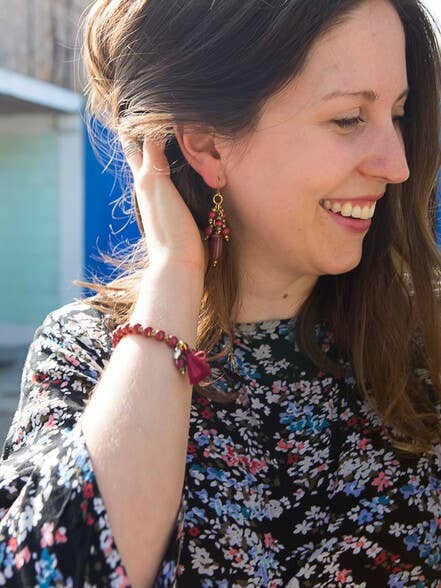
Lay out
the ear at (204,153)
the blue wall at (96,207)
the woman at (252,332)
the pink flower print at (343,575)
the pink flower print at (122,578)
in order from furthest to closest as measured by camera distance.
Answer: the blue wall at (96,207) → the ear at (204,153) → the pink flower print at (343,575) → the woman at (252,332) → the pink flower print at (122,578)

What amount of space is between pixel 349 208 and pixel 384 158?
4.8 inches

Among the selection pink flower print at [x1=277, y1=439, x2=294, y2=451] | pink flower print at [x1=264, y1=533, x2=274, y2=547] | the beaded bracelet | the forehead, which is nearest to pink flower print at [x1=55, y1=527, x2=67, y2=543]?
the beaded bracelet

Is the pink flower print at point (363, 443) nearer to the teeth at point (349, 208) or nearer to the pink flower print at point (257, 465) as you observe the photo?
the pink flower print at point (257, 465)

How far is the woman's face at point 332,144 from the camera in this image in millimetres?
1681

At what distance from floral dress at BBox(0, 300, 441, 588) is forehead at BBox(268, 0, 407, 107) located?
0.53m

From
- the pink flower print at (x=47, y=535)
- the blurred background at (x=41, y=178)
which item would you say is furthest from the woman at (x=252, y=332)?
the blurred background at (x=41, y=178)

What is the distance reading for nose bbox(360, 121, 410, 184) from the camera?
1.70 metres

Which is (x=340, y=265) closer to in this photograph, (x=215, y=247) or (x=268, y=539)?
(x=215, y=247)

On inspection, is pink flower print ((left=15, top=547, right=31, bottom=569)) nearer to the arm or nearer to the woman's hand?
the arm

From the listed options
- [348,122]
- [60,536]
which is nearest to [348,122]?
[348,122]

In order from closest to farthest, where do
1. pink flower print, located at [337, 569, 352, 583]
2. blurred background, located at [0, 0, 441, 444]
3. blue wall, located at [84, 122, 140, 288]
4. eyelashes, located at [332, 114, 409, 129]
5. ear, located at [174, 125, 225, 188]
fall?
pink flower print, located at [337, 569, 352, 583] < eyelashes, located at [332, 114, 409, 129] < ear, located at [174, 125, 225, 188] < blue wall, located at [84, 122, 140, 288] < blurred background, located at [0, 0, 441, 444]

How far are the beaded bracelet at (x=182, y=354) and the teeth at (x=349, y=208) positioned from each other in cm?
42

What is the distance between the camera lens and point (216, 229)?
1.89 metres

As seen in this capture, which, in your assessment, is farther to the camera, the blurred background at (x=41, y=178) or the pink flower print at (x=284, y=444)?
the blurred background at (x=41, y=178)
